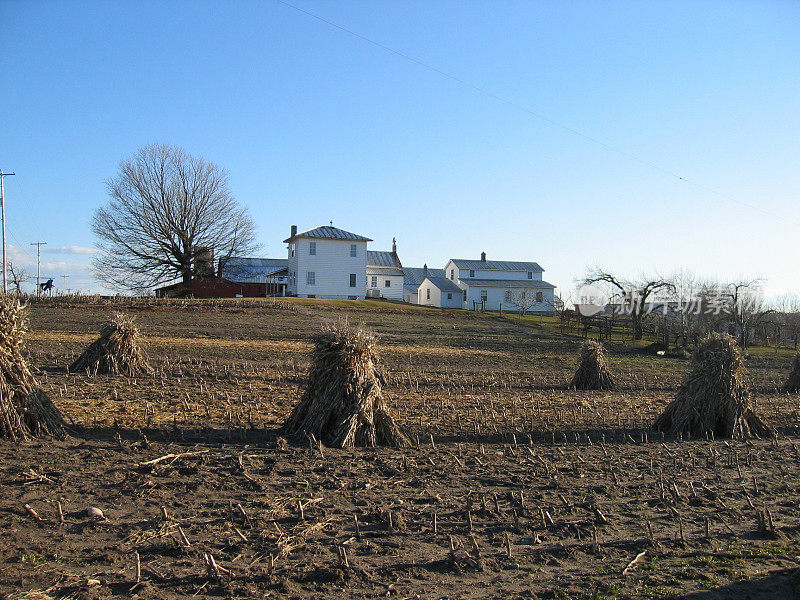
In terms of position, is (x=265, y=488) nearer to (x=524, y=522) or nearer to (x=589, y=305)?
(x=524, y=522)

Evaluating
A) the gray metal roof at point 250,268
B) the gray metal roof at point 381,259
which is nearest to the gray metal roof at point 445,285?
the gray metal roof at point 381,259

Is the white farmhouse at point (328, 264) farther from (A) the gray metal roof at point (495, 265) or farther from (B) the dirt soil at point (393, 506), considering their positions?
(B) the dirt soil at point (393, 506)

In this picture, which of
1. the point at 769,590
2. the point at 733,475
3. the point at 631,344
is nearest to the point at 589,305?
the point at 631,344

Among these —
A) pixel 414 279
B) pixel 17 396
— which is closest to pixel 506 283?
pixel 414 279

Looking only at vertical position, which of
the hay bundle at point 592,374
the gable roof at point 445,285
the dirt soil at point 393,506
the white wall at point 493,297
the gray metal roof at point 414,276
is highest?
the gray metal roof at point 414,276

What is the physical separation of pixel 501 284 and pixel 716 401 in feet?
220

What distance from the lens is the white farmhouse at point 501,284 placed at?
75938 mm

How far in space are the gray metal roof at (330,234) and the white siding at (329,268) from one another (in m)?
0.36

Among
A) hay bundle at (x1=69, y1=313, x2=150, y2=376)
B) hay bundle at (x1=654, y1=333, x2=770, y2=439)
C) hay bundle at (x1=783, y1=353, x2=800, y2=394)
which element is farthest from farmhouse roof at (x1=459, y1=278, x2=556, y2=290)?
hay bundle at (x1=654, y1=333, x2=770, y2=439)

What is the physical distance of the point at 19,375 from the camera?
340 inches

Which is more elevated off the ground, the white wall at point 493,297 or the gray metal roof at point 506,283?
the gray metal roof at point 506,283

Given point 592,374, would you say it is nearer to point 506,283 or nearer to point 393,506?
point 393,506

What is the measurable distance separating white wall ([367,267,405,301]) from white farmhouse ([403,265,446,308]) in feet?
35.4

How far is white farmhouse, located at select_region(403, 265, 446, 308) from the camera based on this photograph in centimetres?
8800
